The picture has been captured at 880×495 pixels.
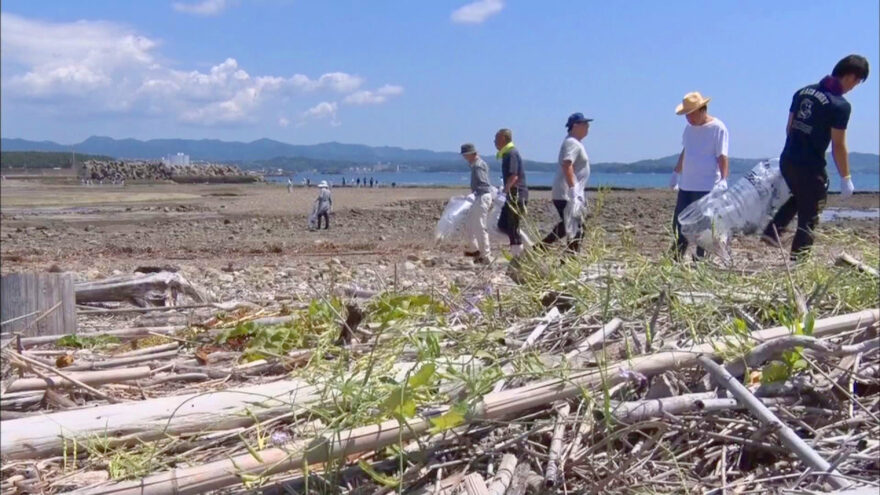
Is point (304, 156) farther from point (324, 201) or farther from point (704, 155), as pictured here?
point (704, 155)

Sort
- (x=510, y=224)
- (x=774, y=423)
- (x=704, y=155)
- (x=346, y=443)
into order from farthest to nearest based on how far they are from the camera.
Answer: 1. (x=510, y=224)
2. (x=704, y=155)
3. (x=774, y=423)
4. (x=346, y=443)

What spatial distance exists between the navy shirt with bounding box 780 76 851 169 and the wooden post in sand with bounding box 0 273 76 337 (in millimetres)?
4773

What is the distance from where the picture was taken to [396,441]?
275 cm

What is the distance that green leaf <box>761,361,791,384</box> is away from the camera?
3.28m

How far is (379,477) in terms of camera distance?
8.82 ft

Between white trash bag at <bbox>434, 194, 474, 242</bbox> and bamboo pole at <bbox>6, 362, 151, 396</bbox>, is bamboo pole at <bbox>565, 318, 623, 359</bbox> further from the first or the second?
white trash bag at <bbox>434, 194, 474, 242</bbox>

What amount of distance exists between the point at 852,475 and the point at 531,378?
112cm

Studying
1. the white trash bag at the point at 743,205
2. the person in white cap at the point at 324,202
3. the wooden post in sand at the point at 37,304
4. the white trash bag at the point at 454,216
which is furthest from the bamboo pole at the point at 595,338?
the person in white cap at the point at 324,202

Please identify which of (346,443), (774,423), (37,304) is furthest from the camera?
(37,304)

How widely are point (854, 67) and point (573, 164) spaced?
8.69 ft

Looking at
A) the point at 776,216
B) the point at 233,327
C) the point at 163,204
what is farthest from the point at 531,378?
the point at 163,204

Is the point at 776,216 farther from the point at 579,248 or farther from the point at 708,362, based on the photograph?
the point at 708,362

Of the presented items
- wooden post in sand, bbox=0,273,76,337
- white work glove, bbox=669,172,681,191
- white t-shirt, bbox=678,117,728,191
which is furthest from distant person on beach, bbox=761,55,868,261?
wooden post in sand, bbox=0,273,76,337

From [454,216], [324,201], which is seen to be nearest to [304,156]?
[324,201]
